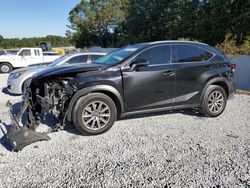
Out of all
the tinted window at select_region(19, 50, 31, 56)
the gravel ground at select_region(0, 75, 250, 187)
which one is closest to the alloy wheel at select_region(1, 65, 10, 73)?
the tinted window at select_region(19, 50, 31, 56)

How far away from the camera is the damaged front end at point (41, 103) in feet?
13.5

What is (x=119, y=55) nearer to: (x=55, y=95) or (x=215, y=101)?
(x=55, y=95)

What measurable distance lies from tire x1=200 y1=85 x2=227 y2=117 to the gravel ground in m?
0.36

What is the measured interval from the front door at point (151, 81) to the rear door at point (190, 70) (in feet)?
0.55

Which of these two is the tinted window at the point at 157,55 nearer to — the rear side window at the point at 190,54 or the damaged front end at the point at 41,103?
the rear side window at the point at 190,54

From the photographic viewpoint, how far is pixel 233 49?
37.1ft

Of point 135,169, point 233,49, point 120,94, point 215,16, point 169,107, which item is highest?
point 215,16

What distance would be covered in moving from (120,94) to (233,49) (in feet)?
28.3

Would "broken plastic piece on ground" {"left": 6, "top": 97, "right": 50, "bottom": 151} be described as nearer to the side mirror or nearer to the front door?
the front door

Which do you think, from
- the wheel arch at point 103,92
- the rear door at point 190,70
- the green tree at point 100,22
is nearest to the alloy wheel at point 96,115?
the wheel arch at point 103,92

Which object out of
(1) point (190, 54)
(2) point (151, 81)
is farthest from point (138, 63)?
(1) point (190, 54)

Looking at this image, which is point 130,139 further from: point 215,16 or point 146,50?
point 215,16

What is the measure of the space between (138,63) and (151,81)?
0.45 metres

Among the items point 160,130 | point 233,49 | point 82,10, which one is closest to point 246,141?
point 160,130
